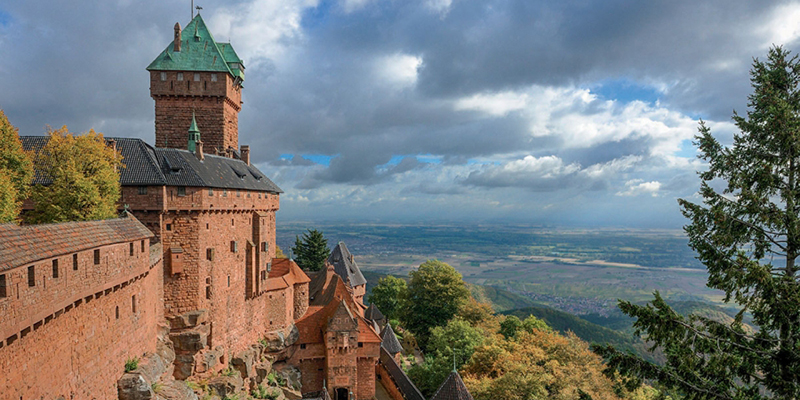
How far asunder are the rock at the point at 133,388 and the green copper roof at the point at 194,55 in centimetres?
2225

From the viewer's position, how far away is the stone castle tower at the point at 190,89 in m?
31.8

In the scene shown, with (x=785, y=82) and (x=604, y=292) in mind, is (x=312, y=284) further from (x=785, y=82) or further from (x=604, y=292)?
(x=604, y=292)

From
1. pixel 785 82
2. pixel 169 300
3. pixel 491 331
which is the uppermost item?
pixel 785 82

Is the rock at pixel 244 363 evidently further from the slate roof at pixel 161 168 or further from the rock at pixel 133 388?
the slate roof at pixel 161 168

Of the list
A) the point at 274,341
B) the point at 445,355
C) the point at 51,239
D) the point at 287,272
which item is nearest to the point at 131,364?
the point at 51,239

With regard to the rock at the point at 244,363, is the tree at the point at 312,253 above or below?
above

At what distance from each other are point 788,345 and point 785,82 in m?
6.87

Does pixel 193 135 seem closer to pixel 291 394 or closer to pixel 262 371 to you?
pixel 262 371

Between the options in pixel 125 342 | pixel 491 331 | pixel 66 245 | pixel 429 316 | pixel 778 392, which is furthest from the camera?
pixel 429 316

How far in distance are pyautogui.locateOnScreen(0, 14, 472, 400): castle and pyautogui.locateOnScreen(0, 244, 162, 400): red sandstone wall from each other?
50 millimetres

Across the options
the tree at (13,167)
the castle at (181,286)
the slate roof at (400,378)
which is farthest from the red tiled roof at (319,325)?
the tree at (13,167)

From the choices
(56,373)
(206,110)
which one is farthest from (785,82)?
(206,110)

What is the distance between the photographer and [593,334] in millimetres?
101250

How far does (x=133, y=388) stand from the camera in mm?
16688
